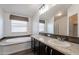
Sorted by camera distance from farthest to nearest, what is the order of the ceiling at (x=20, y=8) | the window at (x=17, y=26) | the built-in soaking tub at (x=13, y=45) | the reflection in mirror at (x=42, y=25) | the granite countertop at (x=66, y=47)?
the reflection in mirror at (x=42, y=25)
the built-in soaking tub at (x=13, y=45)
the window at (x=17, y=26)
the ceiling at (x=20, y=8)
the granite countertop at (x=66, y=47)

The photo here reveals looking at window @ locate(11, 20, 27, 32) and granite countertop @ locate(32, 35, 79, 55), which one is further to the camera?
window @ locate(11, 20, 27, 32)

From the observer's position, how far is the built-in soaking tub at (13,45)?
234 cm

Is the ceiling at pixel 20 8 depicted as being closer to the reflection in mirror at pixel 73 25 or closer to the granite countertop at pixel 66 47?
the reflection in mirror at pixel 73 25

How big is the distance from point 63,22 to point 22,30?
1.11 meters

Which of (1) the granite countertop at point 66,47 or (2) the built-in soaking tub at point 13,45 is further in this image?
(2) the built-in soaking tub at point 13,45

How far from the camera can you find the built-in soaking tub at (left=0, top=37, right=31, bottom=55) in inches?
92.1

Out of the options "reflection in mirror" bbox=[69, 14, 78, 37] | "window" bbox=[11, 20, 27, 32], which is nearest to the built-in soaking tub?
"window" bbox=[11, 20, 27, 32]

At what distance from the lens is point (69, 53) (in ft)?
3.85

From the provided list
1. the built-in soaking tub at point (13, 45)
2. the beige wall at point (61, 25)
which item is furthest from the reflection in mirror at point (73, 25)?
the built-in soaking tub at point (13, 45)

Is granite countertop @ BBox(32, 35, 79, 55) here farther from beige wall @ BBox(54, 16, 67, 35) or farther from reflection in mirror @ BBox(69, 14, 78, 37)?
beige wall @ BBox(54, 16, 67, 35)

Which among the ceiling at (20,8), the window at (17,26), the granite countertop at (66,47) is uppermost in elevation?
the ceiling at (20,8)

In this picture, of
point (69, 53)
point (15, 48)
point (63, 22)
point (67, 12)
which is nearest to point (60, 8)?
point (67, 12)

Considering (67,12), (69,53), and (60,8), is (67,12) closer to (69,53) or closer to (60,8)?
(60,8)

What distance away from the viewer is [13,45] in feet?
9.05
